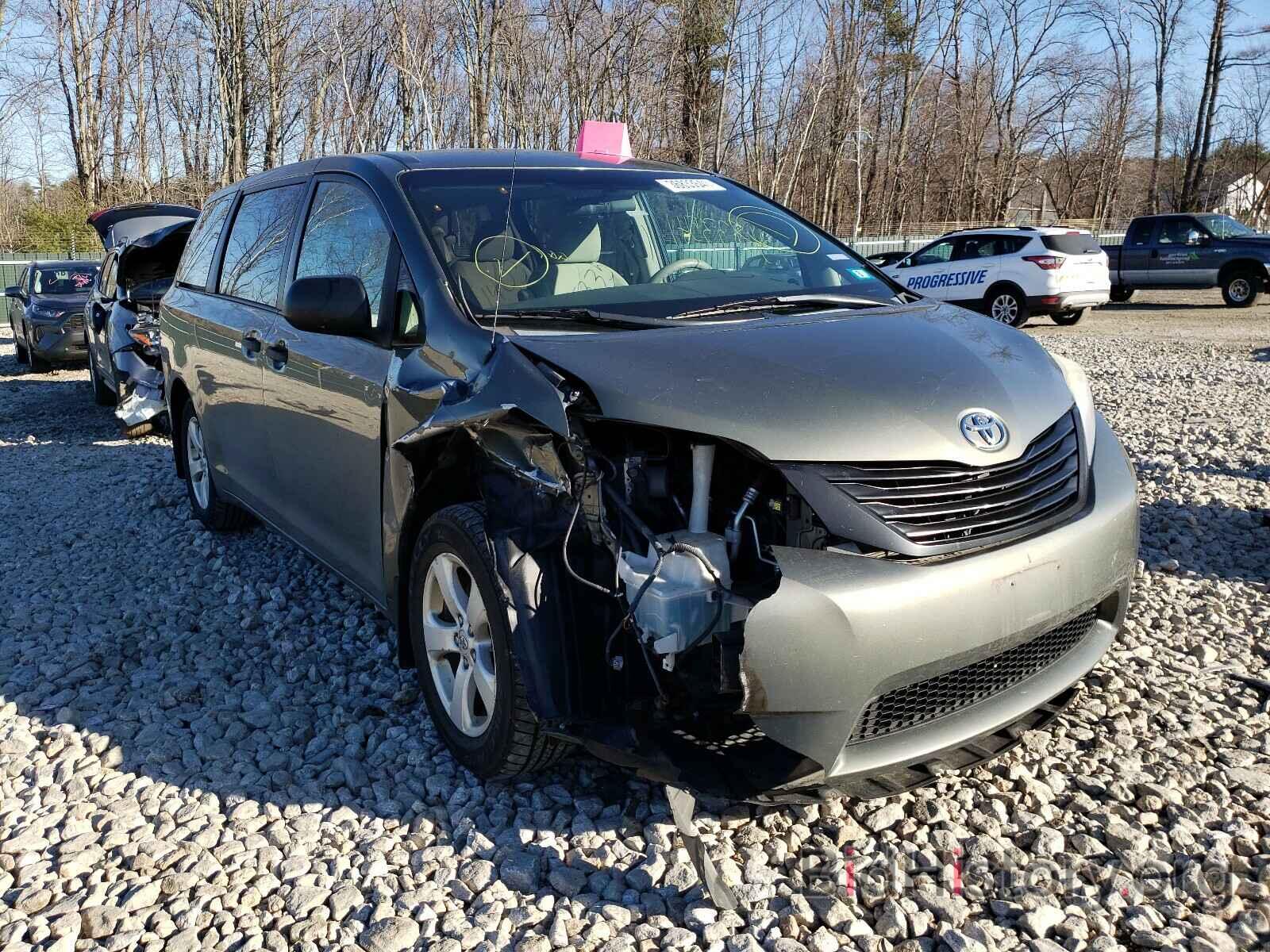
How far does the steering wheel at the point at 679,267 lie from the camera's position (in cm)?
356

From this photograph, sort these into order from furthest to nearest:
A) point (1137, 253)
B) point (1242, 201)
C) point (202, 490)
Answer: point (1242, 201)
point (1137, 253)
point (202, 490)

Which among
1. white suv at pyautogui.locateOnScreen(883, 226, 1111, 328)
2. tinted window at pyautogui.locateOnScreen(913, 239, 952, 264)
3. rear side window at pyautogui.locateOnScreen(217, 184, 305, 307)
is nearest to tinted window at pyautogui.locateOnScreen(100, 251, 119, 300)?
rear side window at pyautogui.locateOnScreen(217, 184, 305, 307)

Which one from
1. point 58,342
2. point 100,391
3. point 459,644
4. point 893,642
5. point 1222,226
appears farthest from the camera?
point 1222,226

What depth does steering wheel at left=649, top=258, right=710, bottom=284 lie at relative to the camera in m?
3.56

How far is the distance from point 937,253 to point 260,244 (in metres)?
16.0

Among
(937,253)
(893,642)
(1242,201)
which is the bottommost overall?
(893,642)

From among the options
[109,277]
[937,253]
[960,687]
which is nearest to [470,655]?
[960,687]

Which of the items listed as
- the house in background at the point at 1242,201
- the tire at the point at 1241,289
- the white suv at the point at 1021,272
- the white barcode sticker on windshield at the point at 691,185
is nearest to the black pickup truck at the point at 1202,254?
the tire at the point at 1241,289

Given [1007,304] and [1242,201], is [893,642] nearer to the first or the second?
[1007,304]

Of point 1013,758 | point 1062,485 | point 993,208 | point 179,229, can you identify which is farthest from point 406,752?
point 993,208

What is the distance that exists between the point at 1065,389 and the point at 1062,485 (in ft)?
1.26

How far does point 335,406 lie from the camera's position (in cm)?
363

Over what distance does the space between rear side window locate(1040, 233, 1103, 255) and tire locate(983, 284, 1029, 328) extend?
89 cm

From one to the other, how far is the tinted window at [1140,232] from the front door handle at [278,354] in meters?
21.2
